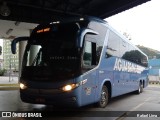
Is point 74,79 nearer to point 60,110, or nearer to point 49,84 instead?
point 49,84

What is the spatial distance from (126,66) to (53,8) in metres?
5.72

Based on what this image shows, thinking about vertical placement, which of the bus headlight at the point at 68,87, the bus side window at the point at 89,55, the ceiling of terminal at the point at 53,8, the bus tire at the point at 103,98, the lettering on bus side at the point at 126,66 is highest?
the ceiling of terminal at the point at 53,8

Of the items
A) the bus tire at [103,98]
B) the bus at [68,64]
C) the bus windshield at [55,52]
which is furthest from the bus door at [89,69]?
the bus tire at [103,98]

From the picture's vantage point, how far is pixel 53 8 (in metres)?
16.4

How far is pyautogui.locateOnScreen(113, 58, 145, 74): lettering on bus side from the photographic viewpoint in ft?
40.4

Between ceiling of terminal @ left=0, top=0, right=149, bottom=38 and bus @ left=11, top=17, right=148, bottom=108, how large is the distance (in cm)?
468

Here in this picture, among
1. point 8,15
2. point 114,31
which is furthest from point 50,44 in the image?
point 8,15

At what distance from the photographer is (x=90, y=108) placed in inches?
417

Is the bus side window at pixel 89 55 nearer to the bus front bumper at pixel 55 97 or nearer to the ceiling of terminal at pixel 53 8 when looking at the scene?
the bus front bumper at pixel 55 97

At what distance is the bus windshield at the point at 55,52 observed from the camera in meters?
8.70

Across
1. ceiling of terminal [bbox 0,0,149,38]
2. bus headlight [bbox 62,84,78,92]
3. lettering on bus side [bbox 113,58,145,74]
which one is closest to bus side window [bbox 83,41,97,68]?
bus headlight [bbox 62,84,78,92]

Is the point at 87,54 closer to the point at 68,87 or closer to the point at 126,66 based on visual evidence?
the point at 68,87

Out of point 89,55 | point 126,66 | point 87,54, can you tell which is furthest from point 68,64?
point 126,66

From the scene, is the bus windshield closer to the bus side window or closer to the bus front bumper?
the bus side window
